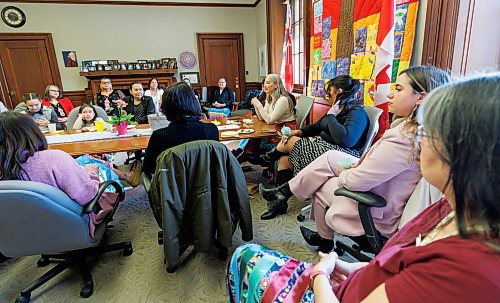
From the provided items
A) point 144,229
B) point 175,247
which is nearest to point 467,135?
point 175,247

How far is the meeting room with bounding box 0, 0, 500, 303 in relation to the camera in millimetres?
447

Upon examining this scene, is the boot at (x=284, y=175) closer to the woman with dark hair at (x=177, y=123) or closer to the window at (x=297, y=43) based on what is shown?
the woman with dark hair at (x=177, y=123)

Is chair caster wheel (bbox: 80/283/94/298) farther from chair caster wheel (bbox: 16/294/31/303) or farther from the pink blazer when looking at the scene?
the pink blazer

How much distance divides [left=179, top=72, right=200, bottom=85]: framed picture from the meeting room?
273cm

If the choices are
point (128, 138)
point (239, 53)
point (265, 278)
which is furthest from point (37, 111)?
point (239, 53)

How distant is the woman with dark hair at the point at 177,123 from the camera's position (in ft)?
5.36

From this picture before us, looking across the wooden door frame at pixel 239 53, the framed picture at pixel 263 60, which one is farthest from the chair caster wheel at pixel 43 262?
the wooden door frame at pixel 239 53

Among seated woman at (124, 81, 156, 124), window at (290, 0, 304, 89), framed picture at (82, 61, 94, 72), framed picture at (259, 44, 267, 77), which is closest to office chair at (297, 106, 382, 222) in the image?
window at (290, 0, 304, 89)

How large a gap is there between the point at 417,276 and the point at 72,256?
5.99 feet

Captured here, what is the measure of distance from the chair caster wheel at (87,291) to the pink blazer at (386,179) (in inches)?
54.9

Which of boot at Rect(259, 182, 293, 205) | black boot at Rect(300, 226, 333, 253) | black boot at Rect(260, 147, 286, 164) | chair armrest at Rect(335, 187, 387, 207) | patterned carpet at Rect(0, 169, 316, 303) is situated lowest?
patterned carpet at Rect(0, 169, 316, 303)

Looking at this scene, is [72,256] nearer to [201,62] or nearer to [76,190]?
[76,190]

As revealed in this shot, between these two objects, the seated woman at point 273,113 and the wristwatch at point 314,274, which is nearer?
the wristwatch at point 314,274

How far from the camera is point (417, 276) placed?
461mm
